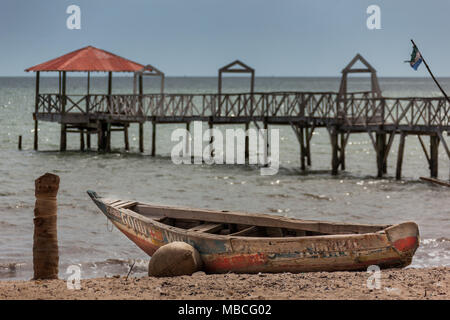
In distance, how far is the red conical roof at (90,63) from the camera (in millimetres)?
32062

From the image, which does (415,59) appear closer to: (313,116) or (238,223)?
(238,223)

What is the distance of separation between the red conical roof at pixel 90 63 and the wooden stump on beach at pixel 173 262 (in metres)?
22.6

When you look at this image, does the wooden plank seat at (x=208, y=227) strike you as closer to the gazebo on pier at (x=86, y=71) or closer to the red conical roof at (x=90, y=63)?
the gazebo on pier at (x=86, y=71)

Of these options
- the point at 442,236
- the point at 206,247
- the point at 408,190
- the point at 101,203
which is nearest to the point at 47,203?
the point at 206,247

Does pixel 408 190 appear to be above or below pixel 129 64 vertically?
below

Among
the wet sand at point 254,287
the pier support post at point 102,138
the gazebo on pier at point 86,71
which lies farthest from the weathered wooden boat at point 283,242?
the pier support post at point 102,138

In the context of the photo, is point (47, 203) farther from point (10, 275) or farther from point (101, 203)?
point (101, 203)

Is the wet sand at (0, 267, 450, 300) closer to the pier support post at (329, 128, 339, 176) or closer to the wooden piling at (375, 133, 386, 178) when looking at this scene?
the wooden piling at (375, 133, 386, 178)

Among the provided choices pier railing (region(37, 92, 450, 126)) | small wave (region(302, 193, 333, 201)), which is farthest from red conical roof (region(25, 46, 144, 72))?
small wave (region(302, 193, 333, 201))

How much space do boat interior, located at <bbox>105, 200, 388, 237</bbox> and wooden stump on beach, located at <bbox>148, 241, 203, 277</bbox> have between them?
1189 millimetres

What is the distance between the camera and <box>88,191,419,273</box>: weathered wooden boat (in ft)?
32.7

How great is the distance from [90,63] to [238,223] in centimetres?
2230
